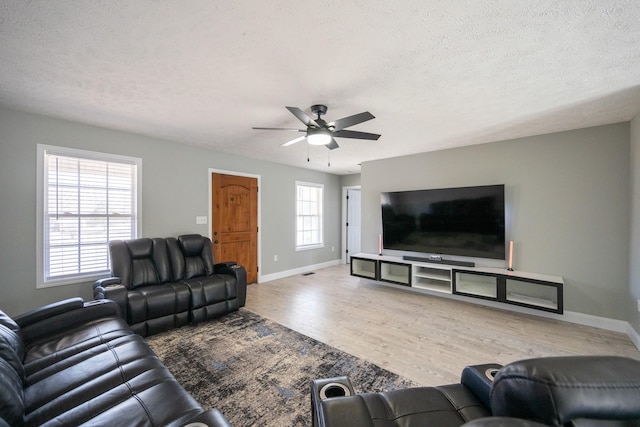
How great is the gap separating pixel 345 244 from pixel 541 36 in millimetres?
5804

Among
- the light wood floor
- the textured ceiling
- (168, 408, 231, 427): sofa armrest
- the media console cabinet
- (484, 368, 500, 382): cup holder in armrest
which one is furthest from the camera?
the media console cabinet

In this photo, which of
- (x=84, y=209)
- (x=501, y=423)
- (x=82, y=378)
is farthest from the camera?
(x=84, y=209)

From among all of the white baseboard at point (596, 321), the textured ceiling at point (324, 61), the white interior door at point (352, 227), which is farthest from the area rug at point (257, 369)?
the white interior door at point (352, 227)

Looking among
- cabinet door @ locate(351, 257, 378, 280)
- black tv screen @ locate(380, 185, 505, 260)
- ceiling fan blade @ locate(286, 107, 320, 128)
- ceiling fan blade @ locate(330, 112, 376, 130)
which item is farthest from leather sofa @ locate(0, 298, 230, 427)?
black tv screen @ locate(380, 185, 505, 260)

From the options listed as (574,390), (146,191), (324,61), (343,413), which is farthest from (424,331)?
(146,191)

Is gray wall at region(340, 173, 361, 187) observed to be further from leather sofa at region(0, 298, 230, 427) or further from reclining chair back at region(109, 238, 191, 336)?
leather sofa at region(0, 298, 230, 427)

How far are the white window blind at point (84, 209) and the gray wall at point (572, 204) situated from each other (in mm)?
5102

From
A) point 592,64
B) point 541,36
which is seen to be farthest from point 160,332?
point 592,64

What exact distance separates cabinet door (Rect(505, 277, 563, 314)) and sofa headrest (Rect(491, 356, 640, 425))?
321cm

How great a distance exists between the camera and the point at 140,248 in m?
3.20

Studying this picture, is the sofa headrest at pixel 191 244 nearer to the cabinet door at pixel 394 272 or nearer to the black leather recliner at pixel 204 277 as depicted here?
the black leather recliner at pixel 204 277

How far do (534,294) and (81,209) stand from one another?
237 inches

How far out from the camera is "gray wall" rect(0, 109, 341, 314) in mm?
2689

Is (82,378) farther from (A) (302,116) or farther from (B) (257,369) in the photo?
(A) (302,116)
